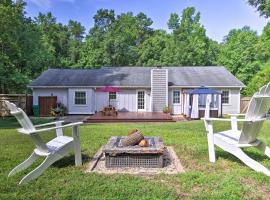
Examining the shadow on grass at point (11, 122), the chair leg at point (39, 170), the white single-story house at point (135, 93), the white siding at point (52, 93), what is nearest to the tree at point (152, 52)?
the white single-story house at point (135, 93)

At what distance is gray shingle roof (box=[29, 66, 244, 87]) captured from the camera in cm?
2150

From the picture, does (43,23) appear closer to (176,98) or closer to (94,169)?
(176,98)

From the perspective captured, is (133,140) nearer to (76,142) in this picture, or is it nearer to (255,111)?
(76,142)

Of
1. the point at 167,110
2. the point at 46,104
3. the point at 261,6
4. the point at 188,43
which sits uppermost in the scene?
the point at 188,43

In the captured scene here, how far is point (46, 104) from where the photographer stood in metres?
21.2

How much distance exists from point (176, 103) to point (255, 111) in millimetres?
16460

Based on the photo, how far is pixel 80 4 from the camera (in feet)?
115

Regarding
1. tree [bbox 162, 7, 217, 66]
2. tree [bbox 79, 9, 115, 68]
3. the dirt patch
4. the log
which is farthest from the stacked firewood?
tree [bbox 162, 7, 217, 66]

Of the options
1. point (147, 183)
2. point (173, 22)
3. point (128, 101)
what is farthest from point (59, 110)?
point (173, 22)

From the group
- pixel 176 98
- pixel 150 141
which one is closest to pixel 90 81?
pixel 176 98

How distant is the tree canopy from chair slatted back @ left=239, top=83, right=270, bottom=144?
17.4 meters

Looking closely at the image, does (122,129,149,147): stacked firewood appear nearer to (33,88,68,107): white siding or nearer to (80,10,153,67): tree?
(33,88,68,107): white siding

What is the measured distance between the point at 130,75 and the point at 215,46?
22390 millimetres

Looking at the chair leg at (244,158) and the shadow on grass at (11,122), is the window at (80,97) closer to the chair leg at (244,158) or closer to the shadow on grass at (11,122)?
the shadow on grass at (11,122)
